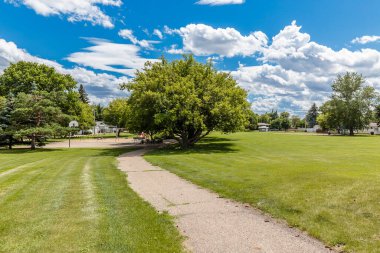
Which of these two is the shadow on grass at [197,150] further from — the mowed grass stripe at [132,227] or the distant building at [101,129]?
the distant building at [101,129]

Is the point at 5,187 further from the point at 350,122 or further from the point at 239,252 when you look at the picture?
the point at 350,122

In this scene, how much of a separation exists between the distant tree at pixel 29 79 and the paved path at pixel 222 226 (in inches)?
1756

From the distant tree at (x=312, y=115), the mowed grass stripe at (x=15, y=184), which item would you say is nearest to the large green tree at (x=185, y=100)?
the mowed grass stripe at (x=15, y=184)

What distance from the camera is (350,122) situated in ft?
229

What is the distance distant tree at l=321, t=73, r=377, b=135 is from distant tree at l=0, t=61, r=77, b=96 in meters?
60.0

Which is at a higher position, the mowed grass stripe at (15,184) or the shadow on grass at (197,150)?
the mowed grass stripe at (15,184)

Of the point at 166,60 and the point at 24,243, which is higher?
the point at 166,60

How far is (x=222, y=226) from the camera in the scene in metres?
6.02

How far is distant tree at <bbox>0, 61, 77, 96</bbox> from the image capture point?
47.6 metres

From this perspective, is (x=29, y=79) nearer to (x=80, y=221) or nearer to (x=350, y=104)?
(x=80, y=221)

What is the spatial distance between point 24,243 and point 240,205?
4.92 metres

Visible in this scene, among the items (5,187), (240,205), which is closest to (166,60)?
(5,187)

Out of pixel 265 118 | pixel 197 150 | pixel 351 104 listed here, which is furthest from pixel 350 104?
pixel 265 118

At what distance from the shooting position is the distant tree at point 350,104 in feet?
228
